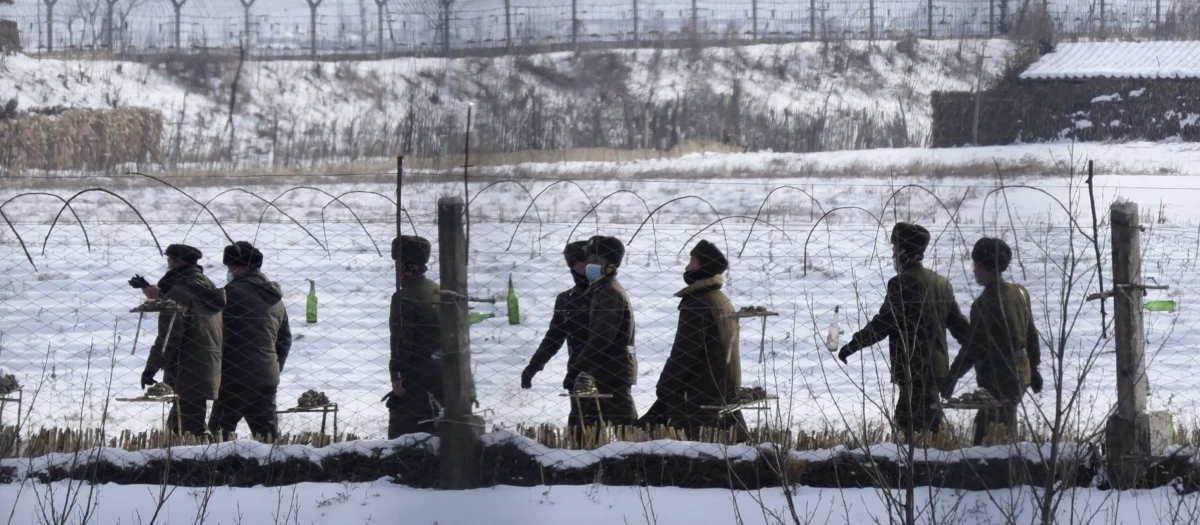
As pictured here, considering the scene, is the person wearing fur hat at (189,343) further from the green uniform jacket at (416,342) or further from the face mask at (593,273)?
the face mask at (593,273)

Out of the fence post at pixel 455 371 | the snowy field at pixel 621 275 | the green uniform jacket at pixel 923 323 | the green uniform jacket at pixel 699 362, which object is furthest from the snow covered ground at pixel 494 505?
the green uniform jacket at pixel 699 362

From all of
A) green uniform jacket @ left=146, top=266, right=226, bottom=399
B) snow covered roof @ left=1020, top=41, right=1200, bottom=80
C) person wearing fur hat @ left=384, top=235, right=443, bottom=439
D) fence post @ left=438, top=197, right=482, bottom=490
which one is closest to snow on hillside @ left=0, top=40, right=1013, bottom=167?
fence post @ left=438, top=197, right=482, bottom=490

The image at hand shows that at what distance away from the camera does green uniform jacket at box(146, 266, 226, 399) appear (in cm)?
564

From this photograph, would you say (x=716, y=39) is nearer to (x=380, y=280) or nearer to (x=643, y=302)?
(x=643, y=302)

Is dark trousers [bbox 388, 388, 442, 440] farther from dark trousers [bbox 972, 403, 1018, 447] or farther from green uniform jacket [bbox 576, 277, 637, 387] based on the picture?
dark trousers [bbox 972, 403, 1018, 447]

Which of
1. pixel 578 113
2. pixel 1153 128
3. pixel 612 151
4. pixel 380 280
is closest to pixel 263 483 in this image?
pixel 578 113

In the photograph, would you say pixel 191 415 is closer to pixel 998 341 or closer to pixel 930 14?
pixel 998 341

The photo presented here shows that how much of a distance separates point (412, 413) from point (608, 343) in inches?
37.5

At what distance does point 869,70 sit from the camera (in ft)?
31.7

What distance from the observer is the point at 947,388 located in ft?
15.6

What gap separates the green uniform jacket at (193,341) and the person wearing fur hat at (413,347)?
1.01m

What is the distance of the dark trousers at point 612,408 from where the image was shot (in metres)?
5.58

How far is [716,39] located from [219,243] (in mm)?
6327

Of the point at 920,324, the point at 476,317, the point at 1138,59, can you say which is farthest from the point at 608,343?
the point at 1138,59
